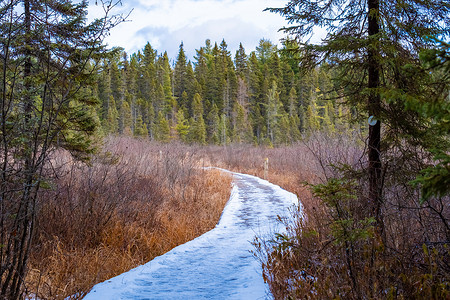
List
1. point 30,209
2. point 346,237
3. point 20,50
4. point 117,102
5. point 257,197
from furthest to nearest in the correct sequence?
1. point 117,102
2. point 257,197
3. point 20,50
4. point 30,209
5. point 346,237

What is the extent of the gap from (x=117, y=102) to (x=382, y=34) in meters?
56.3

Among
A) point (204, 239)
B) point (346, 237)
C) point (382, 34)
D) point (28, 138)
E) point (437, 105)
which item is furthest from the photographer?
point (204, 239)

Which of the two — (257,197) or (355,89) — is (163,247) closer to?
(355,89)

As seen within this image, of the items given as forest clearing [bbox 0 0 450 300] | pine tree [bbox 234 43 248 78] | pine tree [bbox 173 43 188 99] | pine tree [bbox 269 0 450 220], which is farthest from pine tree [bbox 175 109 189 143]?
pine tree [bbox 269 0 450 220]

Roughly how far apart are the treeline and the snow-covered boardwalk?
→ 37041mm

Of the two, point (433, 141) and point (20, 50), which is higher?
point (20, 50)

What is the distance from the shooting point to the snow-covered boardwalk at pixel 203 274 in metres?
3.29

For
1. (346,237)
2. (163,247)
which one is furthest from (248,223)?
(346,237)

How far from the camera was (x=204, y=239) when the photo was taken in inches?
212

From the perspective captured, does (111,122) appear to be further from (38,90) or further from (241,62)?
(38,90)

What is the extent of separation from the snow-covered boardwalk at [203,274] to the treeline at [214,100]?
122ft

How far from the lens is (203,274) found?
12.9 ft

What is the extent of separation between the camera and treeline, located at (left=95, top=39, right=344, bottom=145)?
150 ft

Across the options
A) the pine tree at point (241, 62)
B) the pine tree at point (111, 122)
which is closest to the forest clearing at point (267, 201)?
the pine tree at point (111, 122)
